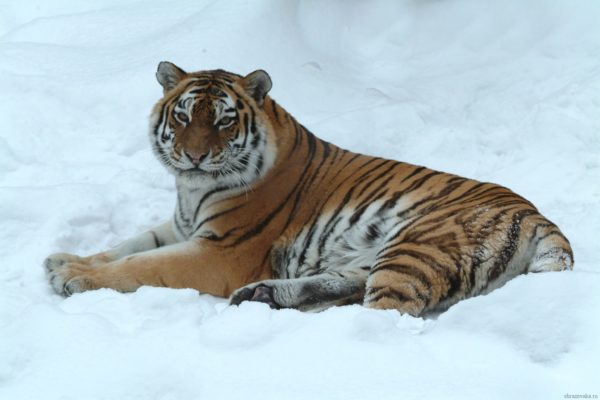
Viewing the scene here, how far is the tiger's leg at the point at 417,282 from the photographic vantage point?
9.84 ft

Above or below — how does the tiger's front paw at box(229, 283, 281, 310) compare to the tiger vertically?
below

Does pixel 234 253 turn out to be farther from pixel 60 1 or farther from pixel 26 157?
pixel 60 1

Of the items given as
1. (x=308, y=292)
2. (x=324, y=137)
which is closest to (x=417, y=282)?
(x=308, y=292)

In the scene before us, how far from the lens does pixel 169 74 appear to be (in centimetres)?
386

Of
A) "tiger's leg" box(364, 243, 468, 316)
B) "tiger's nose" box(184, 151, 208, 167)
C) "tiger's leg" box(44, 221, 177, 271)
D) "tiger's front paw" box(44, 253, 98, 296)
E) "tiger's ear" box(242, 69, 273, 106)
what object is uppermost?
"tiger's ear" box(242, 69, 273, 106)

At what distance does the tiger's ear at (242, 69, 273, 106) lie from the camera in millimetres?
3795

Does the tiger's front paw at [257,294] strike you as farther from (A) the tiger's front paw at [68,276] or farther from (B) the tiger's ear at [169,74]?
(B) the tiger's ear at [169,74]

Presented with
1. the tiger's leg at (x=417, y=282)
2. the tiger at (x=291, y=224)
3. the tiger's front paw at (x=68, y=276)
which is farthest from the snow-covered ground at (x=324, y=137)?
the tiger's leg at (x=417, y=282)

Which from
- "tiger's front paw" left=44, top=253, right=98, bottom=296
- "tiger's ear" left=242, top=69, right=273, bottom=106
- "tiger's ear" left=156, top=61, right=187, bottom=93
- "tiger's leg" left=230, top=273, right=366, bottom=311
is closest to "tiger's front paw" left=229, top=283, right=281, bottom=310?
"tiger's leg" left=230, top=273, right=366, bottom=311

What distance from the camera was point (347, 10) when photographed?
6.26 meters

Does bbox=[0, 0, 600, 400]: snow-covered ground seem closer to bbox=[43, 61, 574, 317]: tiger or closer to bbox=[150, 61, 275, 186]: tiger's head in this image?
bbox=[43, 61, 574, 317]: tiger

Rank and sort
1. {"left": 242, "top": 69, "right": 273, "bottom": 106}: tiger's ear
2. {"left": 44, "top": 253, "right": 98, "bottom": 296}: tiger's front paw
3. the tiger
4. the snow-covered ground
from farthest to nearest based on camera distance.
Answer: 1. {"left": 242, "top": 69, "right": 273, "bottom": 106}: tiger's ear
2. {"left": 44, "top": 253, "right": 98, "bottom": 296}: tiger's front paw
3. the tiger
4. the snow-covered ground

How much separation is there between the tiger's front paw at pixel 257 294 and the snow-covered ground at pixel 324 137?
0.06 metres

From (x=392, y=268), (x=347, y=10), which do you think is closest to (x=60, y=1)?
(x=347, y=10)
